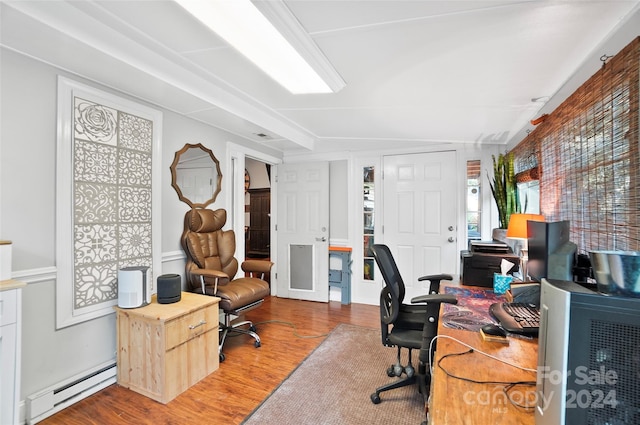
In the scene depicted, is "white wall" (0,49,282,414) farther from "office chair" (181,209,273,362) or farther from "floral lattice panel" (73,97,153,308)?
"office chair" (181,209,273,362)

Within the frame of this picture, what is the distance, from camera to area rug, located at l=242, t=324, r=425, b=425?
1833 millimetres

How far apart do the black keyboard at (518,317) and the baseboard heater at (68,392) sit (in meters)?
2.56

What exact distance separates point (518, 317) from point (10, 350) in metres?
2.44

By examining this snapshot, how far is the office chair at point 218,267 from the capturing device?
2621mm

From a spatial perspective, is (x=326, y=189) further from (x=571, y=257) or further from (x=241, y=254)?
(x=571, y=257)

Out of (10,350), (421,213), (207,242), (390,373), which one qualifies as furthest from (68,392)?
(421,213)

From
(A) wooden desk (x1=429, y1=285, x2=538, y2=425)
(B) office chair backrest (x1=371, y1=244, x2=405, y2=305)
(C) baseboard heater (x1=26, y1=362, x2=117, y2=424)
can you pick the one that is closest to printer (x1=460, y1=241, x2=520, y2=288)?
(B) office chair backrest (x1=371, y1=244, x2=405, y2=305)

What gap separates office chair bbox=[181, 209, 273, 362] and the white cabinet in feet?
3.84

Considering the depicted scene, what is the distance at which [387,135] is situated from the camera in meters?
3.53

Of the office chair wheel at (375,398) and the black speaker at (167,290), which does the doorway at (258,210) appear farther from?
the office chair wheel at (375,398)

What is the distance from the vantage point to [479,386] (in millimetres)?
937

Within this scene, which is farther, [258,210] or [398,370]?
[258,210]

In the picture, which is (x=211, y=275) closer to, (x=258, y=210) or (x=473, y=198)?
(x=473, y=198)

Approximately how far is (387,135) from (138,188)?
103 inches
